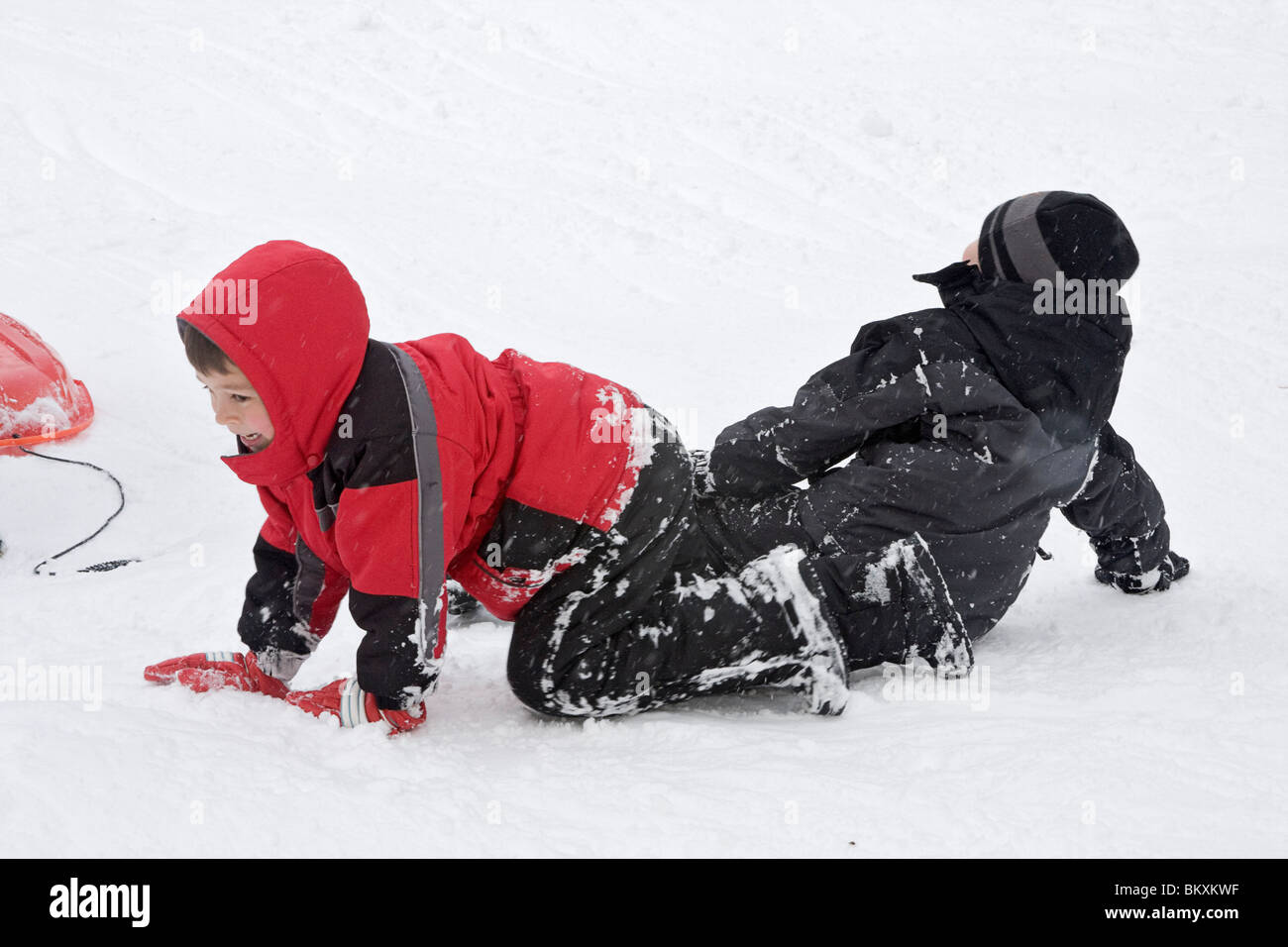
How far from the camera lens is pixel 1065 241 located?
2426 millimetres

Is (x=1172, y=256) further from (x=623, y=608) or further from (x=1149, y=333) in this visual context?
(x=623, y=608)

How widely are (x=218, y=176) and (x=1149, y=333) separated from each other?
4741 mm

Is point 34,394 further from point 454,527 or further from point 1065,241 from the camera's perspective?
→ point 1065,241

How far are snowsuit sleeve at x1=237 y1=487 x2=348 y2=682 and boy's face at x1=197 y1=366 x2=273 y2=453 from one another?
37cm

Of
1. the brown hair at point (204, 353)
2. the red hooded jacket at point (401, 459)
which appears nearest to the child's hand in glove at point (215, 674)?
the red hooded jacket at point (401, 459)

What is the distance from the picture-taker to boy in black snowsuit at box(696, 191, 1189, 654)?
245 cm

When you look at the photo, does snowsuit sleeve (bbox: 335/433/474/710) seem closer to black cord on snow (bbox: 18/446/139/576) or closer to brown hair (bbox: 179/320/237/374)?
brown hair (bbox: 179/320/237/374)

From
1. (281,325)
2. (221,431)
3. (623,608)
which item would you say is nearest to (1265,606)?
(623,608)

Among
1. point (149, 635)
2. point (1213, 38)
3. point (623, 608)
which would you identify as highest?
point (1213, 38)

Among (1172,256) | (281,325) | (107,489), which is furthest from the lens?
(1172,256)

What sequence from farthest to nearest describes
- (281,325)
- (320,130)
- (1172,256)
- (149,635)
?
(320,130), (1172,256), (149,635), (281,325)

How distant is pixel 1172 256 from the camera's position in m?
5.32

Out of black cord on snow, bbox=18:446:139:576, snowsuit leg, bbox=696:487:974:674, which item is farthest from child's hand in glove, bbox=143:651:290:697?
snowsuit leg, bbox=696:487:974:674

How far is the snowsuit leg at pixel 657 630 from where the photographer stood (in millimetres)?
2225
